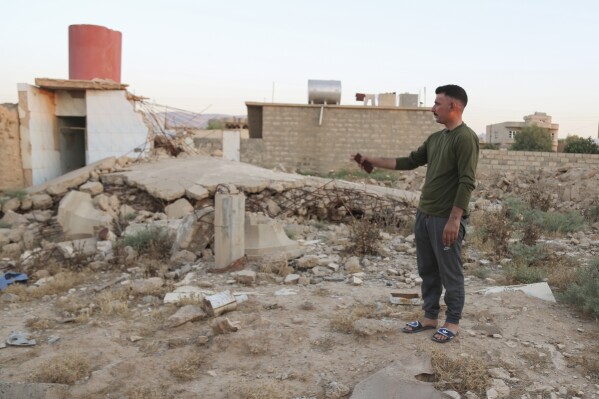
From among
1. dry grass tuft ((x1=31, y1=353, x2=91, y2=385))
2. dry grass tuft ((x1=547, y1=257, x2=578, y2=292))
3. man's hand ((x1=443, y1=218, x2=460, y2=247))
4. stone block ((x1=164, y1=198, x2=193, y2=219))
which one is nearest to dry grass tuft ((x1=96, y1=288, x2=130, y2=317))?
dry grass tuft ((x1=31, y1=353, x2=91, y2=385))

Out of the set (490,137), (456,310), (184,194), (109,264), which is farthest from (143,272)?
(490,137)

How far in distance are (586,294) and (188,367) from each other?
3.34 m

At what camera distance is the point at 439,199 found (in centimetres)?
329

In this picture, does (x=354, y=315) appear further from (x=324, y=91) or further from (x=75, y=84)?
(x=324, y=91)

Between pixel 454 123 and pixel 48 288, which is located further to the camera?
pixel 48 288

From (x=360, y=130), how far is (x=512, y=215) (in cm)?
1054

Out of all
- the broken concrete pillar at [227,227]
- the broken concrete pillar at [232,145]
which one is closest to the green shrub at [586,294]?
the broken concrete pillar at [227,227]

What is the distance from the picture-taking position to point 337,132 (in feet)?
62.4

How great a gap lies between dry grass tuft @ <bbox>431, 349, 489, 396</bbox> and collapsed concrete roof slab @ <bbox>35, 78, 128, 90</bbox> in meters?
10.1


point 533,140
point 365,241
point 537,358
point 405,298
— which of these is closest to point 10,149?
point 365,241

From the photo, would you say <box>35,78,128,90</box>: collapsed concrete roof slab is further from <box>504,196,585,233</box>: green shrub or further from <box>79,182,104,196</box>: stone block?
<box>504,196,585,233</box>: green shrub

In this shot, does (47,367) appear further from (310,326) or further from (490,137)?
(490,137)

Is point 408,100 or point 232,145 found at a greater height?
point 408,100

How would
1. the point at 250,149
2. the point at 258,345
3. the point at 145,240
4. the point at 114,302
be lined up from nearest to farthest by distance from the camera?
the point at 258,345, the point at 114,302, the point at 145,240, the point at 250,149
